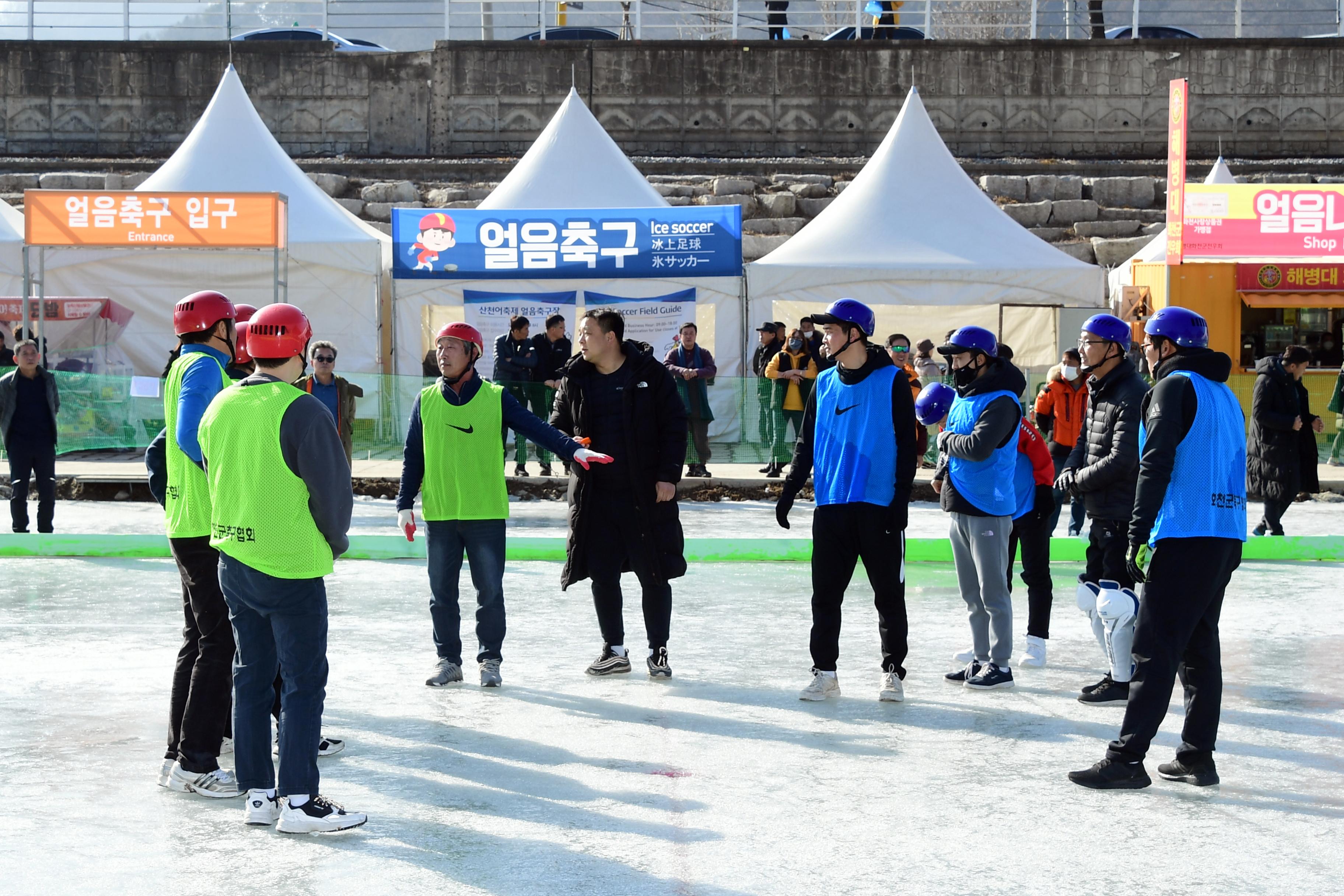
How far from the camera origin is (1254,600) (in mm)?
8883

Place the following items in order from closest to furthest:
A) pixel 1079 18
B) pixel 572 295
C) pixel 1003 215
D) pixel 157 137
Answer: pixel 572 295, pixel 1003 215, pixel 157 137, pixel 1079 18

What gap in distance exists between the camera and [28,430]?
446 inches

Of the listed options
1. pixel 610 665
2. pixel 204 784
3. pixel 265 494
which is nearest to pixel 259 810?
pixel 204 784

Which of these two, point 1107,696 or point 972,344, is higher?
point 972,344

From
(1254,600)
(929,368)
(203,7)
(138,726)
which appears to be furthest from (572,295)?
(203,7)

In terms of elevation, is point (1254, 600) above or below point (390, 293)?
below

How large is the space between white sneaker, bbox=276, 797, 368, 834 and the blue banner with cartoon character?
13.0 metres

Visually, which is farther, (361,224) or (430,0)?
(430,0)

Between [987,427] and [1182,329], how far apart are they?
148 centimetres

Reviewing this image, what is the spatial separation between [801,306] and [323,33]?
48.9 ft

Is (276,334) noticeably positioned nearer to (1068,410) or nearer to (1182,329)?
(1182,329)

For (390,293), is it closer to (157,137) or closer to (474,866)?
(157,137)

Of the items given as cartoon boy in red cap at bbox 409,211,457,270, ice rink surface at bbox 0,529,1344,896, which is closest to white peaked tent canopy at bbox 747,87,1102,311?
cartoon boy in red cap at bbox 409,211,457,270

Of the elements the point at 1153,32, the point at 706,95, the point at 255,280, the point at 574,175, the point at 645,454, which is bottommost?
the point at 645,454
